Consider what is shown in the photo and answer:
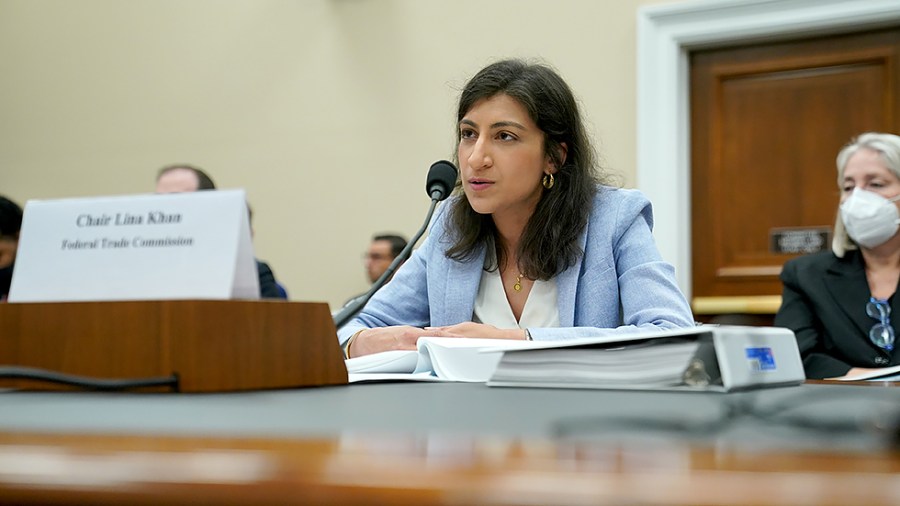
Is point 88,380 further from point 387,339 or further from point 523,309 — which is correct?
point 523,309

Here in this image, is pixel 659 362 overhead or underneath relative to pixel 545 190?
underneath

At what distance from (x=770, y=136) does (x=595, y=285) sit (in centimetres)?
220

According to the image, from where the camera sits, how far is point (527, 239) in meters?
1.85

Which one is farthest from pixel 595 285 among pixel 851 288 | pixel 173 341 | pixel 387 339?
pixel 851 288

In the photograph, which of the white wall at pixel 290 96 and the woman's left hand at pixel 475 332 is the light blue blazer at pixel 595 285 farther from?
the white wall at pixel 290 96

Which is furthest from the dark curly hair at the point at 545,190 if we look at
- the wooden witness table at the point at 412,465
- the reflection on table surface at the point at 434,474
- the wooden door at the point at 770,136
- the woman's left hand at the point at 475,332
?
the wooden door at the point at 770,136

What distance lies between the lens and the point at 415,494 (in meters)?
0.30

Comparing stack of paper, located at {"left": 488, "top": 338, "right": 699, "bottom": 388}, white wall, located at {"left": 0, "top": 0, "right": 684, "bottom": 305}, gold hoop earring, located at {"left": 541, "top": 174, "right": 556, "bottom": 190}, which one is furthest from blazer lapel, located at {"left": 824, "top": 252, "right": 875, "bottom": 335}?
stack of paper, located at {"left": 488, "top": 338, "right": 699, "bottom": 388}

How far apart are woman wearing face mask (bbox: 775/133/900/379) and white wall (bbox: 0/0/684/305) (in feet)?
3.48

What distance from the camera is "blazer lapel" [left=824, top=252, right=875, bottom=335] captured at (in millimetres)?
2492

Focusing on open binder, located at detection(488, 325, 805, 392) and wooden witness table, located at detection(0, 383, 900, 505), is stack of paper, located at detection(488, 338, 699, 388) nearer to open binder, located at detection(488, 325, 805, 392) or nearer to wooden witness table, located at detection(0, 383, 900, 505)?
open binder, located at detection(488, 325, 805, 392)

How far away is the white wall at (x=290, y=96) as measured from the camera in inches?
153

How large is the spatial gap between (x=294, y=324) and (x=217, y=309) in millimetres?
102

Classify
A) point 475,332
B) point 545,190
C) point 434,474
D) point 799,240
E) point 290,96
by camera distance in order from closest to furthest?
point 434,474
point 475,332
point 545,190
point 799,240
point 290,96
